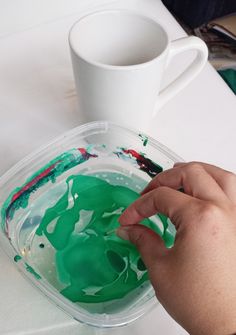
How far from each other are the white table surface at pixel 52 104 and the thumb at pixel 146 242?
0.08 meters

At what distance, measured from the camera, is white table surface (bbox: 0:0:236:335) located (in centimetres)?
40

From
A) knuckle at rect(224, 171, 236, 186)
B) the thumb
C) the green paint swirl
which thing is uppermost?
knuckle at rect(224, 171, 236, 186)

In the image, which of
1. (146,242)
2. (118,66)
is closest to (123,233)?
(146,242)

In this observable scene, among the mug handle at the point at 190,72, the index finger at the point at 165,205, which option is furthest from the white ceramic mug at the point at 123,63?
the index finger at the point at 165,205

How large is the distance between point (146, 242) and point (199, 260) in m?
0.06

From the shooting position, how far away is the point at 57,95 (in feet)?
1.71

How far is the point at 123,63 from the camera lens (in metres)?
0.47

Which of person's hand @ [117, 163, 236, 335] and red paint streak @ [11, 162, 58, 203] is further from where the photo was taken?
red paint streak @ [11, 162, 58, 203]

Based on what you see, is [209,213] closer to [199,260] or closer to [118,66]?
[199,260]

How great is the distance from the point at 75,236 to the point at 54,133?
13cm

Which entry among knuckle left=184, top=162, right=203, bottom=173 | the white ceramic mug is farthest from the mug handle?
knuckle left=184, top=162, right=203, bottom=173

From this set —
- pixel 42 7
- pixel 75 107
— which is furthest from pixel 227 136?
pixel 42 7

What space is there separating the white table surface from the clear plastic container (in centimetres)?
3

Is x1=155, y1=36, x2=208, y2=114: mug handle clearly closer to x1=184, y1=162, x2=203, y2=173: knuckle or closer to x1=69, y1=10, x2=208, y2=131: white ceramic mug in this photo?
x1=69, y1=10, x2=208, y2=131: white ceramic mug
